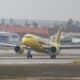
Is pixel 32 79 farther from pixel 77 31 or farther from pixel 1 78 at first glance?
pixel 77 31

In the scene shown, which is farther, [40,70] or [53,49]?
[53,49]

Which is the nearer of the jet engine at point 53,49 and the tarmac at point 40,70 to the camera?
the tarmac at point 40,70

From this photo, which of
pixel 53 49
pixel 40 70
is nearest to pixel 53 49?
pixel 53 49

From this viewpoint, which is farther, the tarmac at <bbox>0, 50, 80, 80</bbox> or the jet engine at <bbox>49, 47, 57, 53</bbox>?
the jet engine at <bbox>49, 47, 57, 53</bbox>

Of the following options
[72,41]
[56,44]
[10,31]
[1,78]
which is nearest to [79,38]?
[72,41]

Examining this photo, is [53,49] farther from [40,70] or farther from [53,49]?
[40,70]

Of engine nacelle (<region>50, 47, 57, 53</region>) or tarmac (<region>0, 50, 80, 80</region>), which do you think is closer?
tarmac (<region>0, 50, 80, 80</region>)

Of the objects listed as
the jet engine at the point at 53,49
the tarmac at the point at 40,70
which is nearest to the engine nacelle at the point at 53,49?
the jet engine at the point at 53,49

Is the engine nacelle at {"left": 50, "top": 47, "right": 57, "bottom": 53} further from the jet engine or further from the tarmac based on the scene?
the tarmac

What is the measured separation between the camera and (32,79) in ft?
92.4

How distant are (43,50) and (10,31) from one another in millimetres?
87191

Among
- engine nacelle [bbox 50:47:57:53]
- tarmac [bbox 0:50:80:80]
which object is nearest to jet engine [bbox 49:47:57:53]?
engine nacelle [bbox 50:47:57:53]

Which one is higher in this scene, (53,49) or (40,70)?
(53,49)

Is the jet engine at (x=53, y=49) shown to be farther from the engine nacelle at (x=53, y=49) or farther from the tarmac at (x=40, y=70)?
the tarmac at (x=40, y=70)
